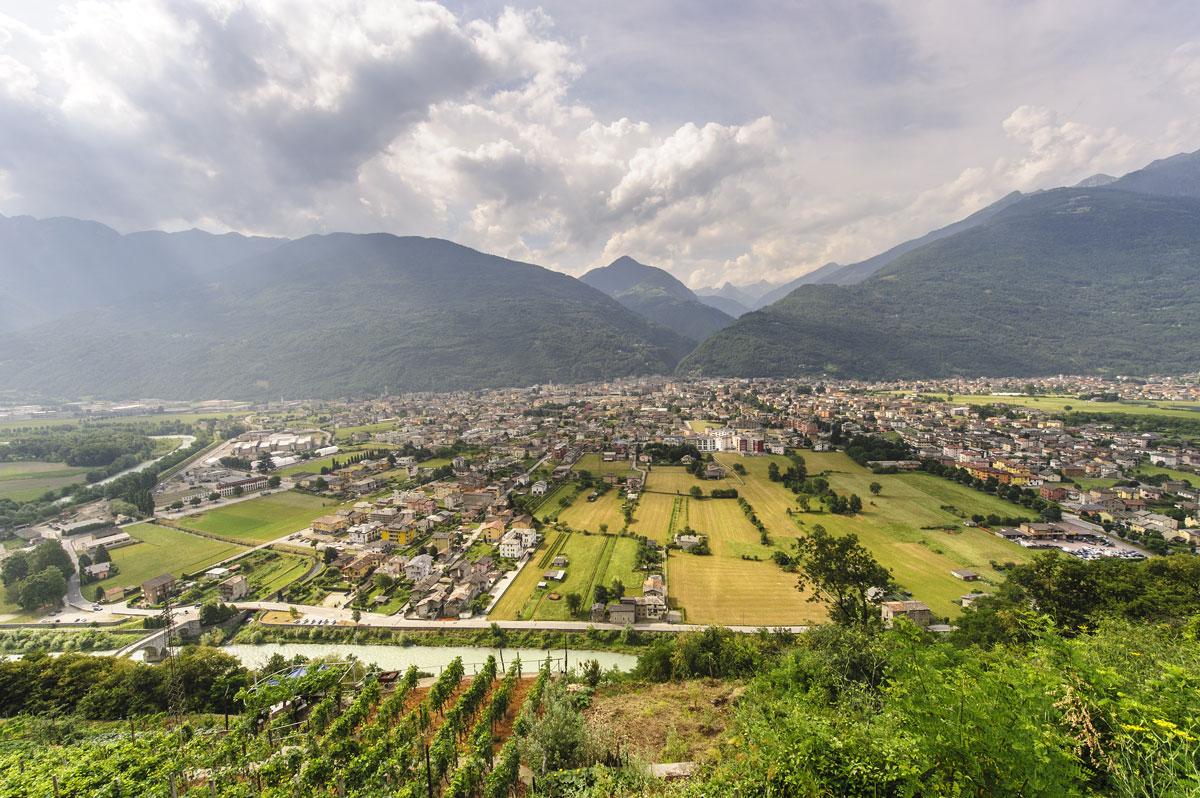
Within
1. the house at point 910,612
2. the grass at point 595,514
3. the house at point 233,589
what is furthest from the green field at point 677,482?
the house at point 233,589

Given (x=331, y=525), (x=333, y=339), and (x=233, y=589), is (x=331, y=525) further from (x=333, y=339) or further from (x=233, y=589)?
(x=333, y=339)

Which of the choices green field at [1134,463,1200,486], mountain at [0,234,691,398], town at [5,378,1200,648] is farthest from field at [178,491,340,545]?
mountain at [0,234,691,398]

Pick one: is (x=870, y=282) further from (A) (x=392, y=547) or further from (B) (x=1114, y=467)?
(A) (x=392, y=547)

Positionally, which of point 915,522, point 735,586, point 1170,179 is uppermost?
point 1170,179

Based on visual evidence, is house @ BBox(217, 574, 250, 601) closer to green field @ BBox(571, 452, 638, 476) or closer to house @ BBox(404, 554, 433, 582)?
house @ BBox(404, 554, 433, 582)

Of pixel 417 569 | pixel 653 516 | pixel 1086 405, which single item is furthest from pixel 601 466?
pixel 1086 405

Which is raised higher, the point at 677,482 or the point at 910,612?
the point at 677,482
